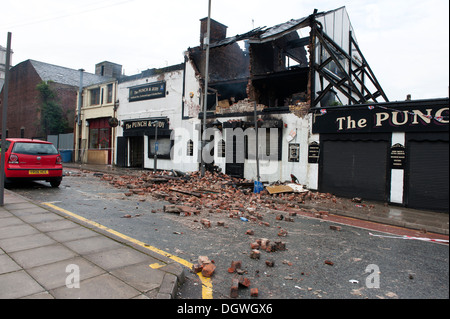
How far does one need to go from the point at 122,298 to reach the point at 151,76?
1953 centimetres

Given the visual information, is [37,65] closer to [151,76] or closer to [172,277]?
[151,76]

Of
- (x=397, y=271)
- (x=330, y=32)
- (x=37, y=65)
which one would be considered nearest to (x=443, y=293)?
(x=397, y=271)

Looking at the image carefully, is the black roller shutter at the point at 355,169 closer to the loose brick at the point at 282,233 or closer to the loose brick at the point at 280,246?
the loose brick at the point at 282,233

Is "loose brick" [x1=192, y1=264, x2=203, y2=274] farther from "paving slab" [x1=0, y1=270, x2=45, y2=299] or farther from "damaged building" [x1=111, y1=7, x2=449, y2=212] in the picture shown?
"damaged building" [x1=111, y1=7, x2=449, y2=212]

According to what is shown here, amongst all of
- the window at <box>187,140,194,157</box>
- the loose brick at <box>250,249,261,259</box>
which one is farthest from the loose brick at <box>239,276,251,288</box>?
Answer: the window at <box>187,140,194,157</box>

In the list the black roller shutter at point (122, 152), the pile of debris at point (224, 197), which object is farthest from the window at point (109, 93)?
the pile of debris at point (224, 197)

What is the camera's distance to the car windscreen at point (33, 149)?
9367 millimetres

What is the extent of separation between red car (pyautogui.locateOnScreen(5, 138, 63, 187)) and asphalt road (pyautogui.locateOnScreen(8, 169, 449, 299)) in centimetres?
230

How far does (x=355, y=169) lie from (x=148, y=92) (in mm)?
15669

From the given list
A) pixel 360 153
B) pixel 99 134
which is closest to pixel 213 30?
pixel 360 153

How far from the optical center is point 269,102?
54.1 ft

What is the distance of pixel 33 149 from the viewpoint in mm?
9602

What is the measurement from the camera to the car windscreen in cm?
937

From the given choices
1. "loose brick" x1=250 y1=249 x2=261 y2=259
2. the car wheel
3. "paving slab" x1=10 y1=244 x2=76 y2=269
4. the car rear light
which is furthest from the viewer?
the car wheel
